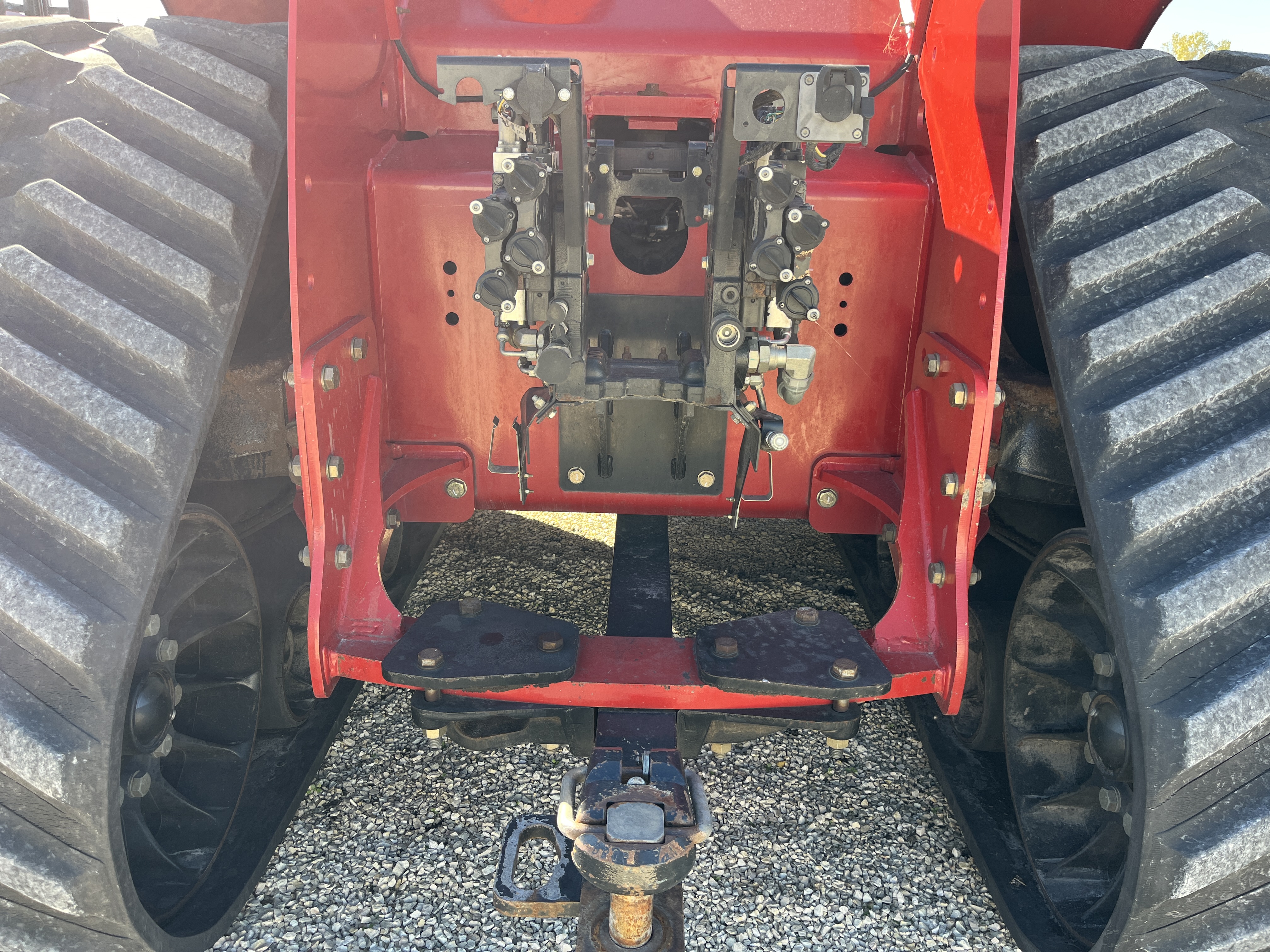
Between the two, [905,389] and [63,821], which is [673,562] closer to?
[905,389]

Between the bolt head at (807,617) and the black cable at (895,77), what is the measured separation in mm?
1208

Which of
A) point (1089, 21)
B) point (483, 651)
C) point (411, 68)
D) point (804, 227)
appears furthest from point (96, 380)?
point (1089, 21)

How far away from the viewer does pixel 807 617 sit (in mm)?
1977

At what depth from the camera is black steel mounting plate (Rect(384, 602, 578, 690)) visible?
177 centimetres

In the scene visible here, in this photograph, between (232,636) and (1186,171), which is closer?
(1186,171)

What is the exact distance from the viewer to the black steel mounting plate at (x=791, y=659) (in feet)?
5.80

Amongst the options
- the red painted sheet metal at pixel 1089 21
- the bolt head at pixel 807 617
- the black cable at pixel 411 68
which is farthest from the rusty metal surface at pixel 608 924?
the red painted sheet metal at pixel 1089 21

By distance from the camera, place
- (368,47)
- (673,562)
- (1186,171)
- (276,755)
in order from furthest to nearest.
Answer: (673,562) → (276,755) → (368,47) → (1186,171)

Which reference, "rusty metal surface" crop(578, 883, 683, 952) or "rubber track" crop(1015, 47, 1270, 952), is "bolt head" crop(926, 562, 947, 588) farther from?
"rusty metal surface" crop(578, 883, 683, 952)

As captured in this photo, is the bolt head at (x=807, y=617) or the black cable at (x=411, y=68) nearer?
the bolt head at (x=807, y=617)

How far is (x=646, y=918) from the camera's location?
143 centimetres

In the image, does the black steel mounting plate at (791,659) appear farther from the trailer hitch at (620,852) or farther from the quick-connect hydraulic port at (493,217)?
the quick-connect hydraulic port at (493,217)

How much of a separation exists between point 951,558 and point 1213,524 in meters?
0.53

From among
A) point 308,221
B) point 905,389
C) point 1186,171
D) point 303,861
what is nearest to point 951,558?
point 905,389
